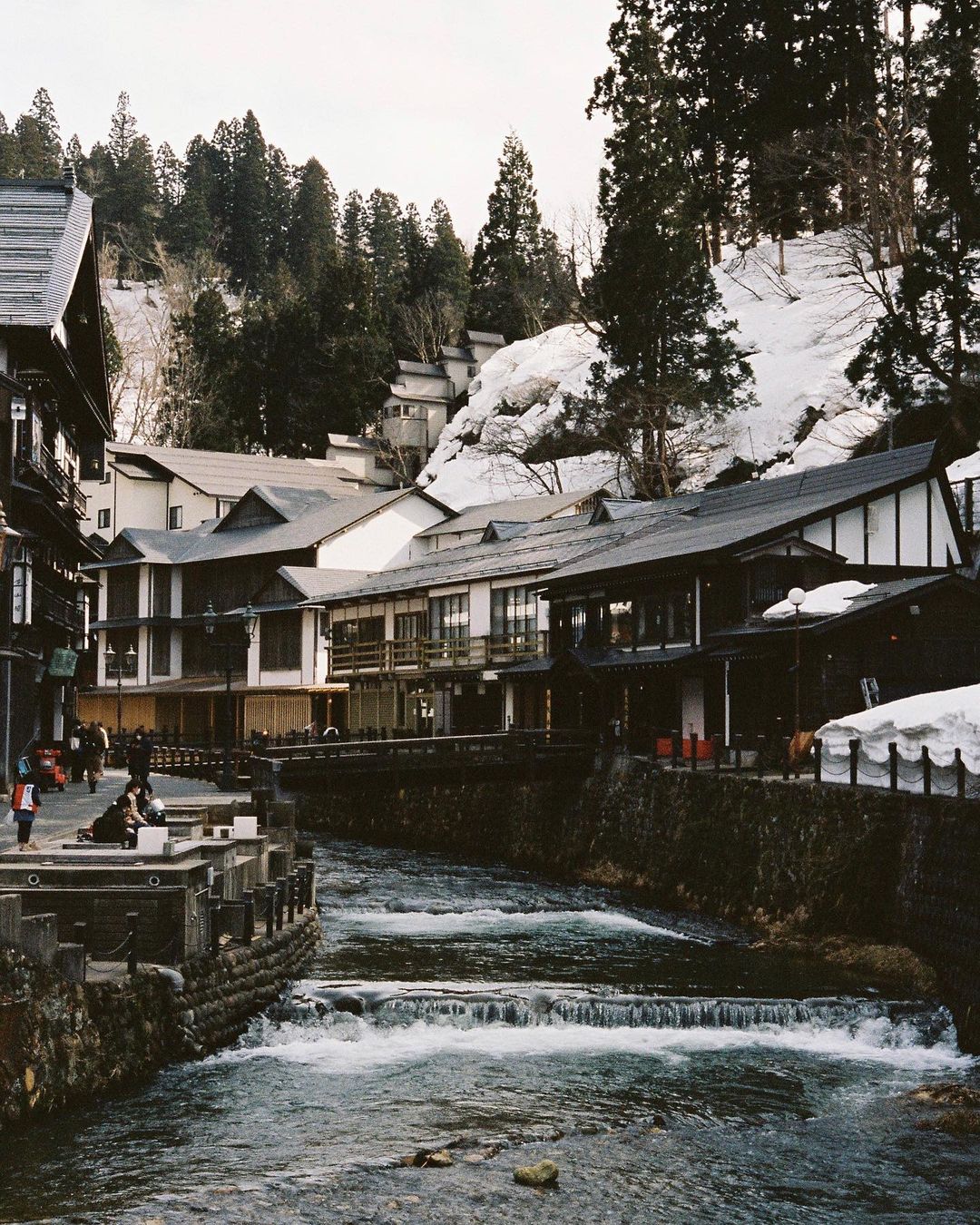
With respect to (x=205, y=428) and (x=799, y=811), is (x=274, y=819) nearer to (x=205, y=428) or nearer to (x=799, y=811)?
(x=799, y=811)

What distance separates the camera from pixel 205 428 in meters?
101

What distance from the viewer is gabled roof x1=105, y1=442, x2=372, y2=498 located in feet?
277

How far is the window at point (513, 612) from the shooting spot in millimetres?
52094

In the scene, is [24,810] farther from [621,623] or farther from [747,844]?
[621,623]

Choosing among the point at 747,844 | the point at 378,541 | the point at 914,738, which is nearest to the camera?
the point at 914,738

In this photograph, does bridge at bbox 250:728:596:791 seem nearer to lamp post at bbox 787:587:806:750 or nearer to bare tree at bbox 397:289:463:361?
lamp post at bbox 787:587:806:750

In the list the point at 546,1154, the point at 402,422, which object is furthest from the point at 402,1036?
the point at 402,422

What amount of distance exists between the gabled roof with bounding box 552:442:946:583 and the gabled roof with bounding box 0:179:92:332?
18783mm

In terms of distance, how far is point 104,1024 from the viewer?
16.3 m

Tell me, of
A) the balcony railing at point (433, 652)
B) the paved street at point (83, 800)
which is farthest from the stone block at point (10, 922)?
the balcony railing at point (433, 652)

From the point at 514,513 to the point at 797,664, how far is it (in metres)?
35.5

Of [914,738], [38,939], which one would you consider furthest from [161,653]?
[38,939]

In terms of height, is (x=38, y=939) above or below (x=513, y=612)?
below

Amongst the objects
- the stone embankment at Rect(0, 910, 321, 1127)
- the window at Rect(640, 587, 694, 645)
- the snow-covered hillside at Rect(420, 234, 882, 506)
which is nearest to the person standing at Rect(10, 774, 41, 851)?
the stone embankment at Rect(0, 910, 321, 1127)
